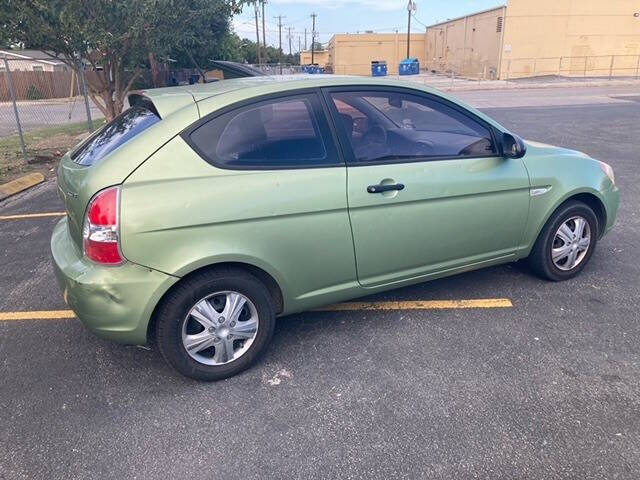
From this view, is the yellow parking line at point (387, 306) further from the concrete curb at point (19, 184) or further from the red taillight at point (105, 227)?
the concrete curb at point (19, 184)

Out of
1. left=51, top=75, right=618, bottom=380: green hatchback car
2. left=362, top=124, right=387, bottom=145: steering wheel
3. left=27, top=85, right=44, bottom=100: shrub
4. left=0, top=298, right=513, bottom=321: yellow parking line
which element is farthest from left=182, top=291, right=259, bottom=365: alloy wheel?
left=27, top=85, right=44, bottom=100: shrub

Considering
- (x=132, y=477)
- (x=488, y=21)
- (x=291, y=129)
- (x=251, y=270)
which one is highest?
(x=488, y=21)

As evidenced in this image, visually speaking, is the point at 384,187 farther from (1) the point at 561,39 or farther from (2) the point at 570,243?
(1) the point at 561,39

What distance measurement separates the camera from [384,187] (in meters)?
3.19

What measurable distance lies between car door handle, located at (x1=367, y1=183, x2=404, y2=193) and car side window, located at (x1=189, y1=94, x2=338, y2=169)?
0.92 feet

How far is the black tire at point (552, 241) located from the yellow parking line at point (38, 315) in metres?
3.52

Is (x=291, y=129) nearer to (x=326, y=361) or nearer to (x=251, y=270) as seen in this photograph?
(x=251, y=270)

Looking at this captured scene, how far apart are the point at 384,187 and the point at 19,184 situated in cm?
688

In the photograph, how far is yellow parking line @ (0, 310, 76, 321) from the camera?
12.6ft

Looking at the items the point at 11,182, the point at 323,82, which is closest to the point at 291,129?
the point at 323,82

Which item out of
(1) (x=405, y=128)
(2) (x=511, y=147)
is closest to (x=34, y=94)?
(1) (x=405, y=128)

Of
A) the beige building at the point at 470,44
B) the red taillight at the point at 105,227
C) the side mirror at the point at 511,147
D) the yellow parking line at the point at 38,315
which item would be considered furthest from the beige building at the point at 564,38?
the red taillight at the point at 105,227

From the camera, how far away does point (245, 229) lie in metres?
2.88

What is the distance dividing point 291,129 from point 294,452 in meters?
1.81
